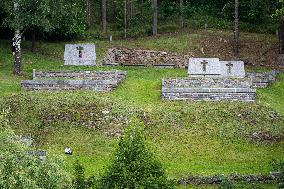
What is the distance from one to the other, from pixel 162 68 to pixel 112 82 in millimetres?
10130

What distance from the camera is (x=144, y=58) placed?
186 ft

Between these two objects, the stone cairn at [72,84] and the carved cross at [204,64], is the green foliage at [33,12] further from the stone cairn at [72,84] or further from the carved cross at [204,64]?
the carved cross at [204,64]

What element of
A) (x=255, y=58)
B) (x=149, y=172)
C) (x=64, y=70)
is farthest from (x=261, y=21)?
(x=149, y=172)

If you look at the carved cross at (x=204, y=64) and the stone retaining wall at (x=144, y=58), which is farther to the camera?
the stone retaining wall at (x=144, y=58)

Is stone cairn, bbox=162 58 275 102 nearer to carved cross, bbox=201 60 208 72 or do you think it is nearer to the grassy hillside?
carved cross, bbox=201 60 208 72

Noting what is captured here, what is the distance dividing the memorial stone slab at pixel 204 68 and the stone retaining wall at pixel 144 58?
256 inches

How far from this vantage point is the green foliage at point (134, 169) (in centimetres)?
2503

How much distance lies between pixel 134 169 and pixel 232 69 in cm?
2598

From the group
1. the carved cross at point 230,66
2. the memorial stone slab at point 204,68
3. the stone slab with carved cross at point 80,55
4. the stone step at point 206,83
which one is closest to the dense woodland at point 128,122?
the stone slab with carved cross at point 80,55

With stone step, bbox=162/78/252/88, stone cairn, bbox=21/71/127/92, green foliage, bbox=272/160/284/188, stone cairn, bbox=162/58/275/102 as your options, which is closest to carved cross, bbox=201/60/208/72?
stone cairn, bbox=162/58/275/102

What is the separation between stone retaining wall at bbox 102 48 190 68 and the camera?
184 ft

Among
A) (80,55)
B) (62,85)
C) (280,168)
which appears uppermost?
(80,55)

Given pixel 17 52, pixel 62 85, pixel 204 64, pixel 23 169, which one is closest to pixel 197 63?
pixel 204 64

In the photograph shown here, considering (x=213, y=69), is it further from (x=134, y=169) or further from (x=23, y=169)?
Answer: (x=23, y=169)
